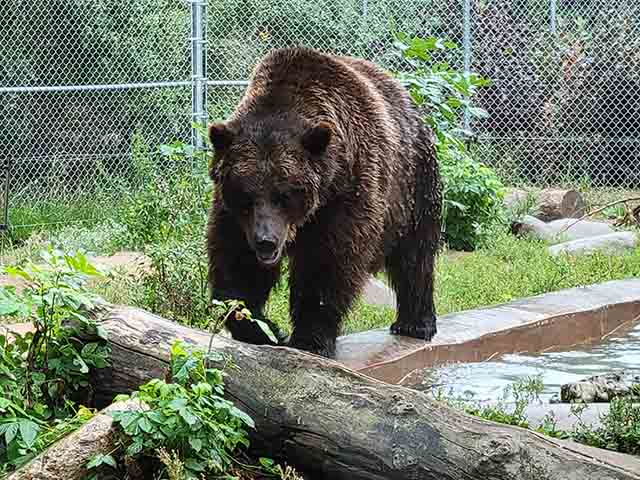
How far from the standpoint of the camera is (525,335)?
7.98 meters

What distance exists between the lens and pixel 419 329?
7.59 meters

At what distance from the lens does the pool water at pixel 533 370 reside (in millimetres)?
6758

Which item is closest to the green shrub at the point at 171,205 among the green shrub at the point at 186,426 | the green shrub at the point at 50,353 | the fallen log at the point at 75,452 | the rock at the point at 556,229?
the green shrub at the point at 50,353

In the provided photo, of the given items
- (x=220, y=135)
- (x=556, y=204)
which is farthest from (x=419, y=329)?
(x=556, y=204)

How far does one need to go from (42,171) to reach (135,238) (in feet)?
16.1

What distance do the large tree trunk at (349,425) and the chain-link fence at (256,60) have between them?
8.22 metres

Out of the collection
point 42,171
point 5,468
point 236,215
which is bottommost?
point 42,171

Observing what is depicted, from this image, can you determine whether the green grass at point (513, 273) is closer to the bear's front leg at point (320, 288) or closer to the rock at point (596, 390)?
the bear's front leg at point (320, 288)

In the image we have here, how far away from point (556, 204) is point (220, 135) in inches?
336

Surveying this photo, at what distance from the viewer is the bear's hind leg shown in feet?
25.2

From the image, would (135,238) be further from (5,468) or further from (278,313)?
(5,468)

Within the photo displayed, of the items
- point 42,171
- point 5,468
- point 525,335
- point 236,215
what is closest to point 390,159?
point 236,215

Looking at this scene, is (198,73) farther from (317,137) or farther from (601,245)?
(317,137)

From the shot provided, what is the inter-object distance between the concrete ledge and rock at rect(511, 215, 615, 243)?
3202 millimetres
